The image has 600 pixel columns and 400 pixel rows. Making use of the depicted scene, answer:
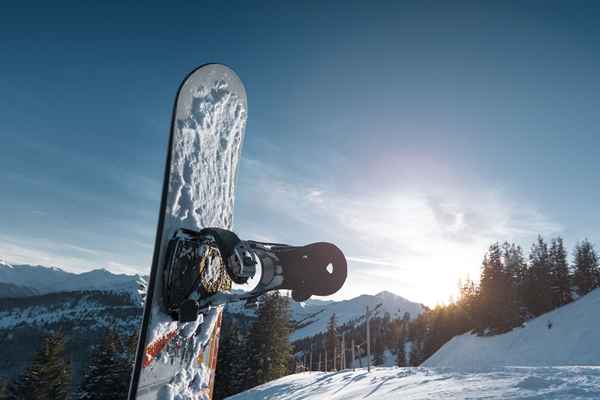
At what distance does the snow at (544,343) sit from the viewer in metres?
29.8

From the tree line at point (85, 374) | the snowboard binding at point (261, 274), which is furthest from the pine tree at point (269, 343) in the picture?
Result: the snowboard binding at point (261, 274)

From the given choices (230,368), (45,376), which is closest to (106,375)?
(45,376)

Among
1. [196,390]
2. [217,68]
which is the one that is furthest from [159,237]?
[217,68]

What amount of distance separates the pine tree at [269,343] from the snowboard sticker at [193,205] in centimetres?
2543

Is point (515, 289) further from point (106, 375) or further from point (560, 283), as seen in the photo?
point (106, 375)

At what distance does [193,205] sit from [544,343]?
42.2m

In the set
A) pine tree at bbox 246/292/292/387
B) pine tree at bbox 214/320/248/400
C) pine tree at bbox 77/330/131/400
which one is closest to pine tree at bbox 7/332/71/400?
pine tree at bbox 77/330/131/400

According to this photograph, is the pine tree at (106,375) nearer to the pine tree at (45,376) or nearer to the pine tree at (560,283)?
the pine tree at (45,376)

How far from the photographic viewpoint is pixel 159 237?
8.11 ft

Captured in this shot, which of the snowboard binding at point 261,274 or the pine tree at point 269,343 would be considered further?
the pine tree at point 269,343

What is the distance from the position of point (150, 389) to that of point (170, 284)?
782mm

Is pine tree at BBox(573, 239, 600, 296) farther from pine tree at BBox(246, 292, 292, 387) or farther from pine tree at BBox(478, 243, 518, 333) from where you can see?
pine tree at BBox(246, 292, 292, 387)

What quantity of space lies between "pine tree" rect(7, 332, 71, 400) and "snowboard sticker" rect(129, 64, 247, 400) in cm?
2909

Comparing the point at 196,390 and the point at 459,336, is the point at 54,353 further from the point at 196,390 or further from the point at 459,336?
the point at 459,336
